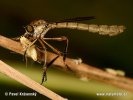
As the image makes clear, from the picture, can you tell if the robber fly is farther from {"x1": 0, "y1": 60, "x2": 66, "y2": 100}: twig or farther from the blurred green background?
{"x1": 0, "y1": 60, "x2": 66, "y2": 100}: twig

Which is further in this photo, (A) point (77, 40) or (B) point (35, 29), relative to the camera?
(A) point (77, 40)

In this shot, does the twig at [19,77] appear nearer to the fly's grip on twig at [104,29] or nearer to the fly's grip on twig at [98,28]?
the fly's grip on twig at [98,28]

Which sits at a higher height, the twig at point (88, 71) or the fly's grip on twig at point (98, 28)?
the fly's grip on twig at point (98, 28)

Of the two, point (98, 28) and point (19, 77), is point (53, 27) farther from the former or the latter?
point (19, 77)

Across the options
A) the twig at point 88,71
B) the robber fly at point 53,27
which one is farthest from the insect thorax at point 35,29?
the twig at point 88,71

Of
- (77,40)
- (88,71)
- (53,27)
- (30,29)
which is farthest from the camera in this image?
(77,40)

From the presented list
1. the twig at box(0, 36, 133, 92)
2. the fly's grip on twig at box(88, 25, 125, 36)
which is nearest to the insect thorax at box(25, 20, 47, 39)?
the twig at box(0, 36, 133, 92)

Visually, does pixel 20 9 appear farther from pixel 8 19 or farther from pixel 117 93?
pixel 117 93

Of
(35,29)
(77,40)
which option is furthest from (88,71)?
(77,40)
